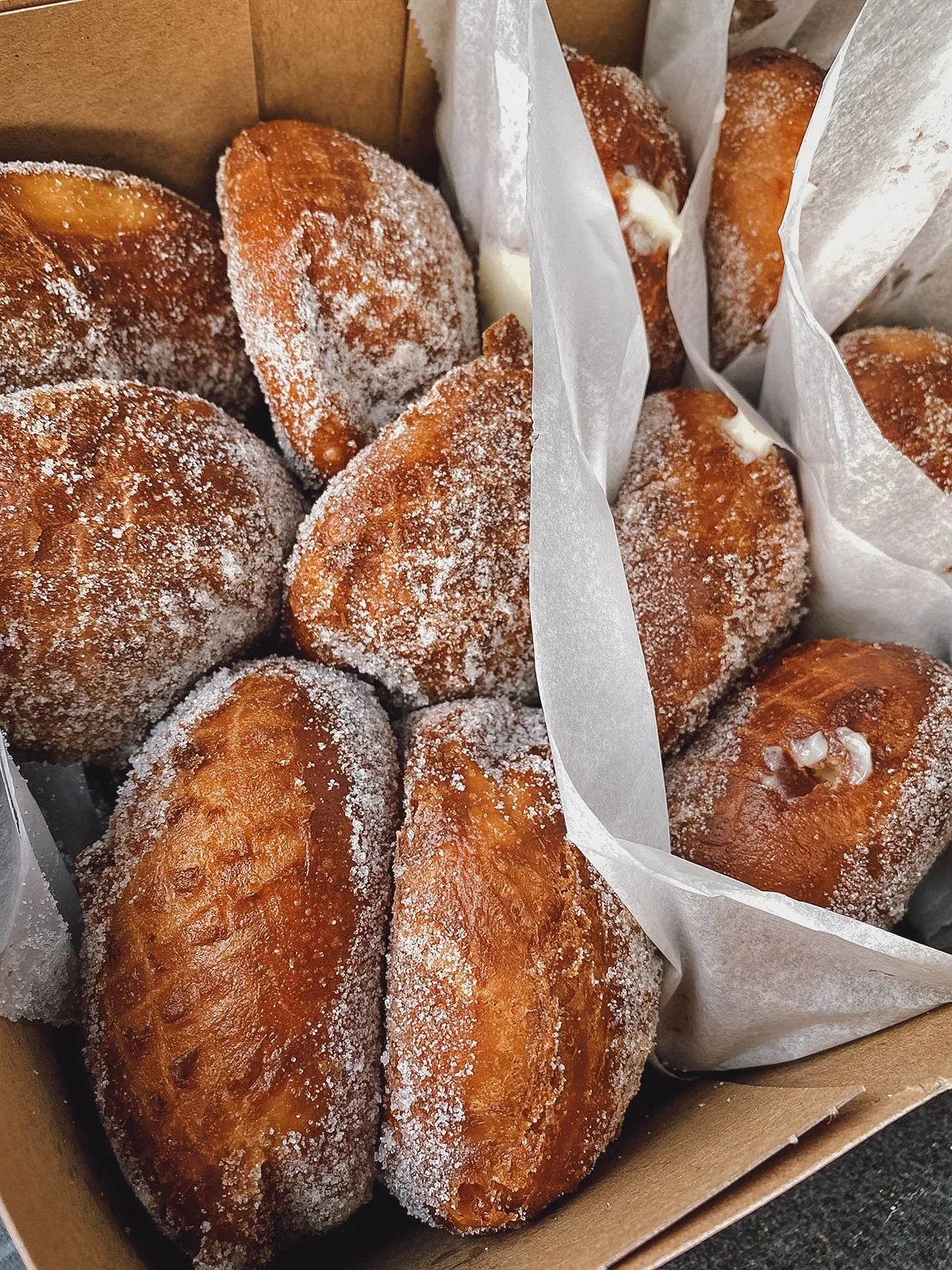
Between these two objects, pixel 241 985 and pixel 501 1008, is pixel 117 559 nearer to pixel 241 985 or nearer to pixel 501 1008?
pixel 241 985

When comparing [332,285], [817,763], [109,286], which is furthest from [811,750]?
[109,286]

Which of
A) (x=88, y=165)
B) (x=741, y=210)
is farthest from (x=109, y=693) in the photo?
(x=741, y=210)

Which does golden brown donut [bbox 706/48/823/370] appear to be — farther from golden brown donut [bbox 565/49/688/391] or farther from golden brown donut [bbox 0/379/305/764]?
golden brown donut [bbox 0/379/305/764]

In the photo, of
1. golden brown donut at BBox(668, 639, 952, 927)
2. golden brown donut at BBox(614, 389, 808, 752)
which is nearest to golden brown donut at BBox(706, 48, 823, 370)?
golden brown donut at BBox(614, 389, 808, 752)

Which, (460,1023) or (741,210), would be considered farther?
(741,210)

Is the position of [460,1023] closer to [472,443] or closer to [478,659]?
[478,659]

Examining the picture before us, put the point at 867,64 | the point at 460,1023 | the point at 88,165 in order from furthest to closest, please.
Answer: the point at 88,165, the point at 867,64, the point at 460,1023
